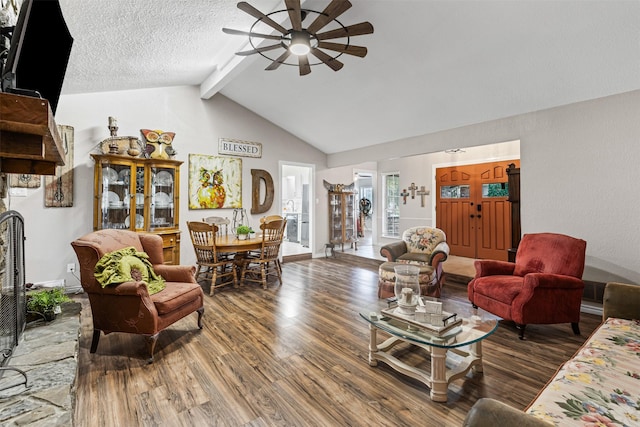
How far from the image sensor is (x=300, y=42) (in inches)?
95.7

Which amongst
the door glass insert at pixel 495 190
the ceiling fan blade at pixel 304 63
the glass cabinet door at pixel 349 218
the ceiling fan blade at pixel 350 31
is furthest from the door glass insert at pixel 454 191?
the ceiling fan blade at pixel 350 31

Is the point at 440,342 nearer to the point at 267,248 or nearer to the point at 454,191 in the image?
the point at 267,248

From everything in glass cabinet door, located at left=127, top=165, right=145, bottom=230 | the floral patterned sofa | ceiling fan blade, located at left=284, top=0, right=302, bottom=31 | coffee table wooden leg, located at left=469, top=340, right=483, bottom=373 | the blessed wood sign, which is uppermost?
ceiling fan blade, located at left=284, top=0, right=302, bottom=31

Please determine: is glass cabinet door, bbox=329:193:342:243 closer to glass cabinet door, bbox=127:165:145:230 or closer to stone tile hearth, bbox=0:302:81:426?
glass cabinet door, bbox=127:165:145:230

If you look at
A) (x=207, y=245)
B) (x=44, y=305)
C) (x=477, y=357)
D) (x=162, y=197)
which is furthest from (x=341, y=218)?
(x=44, y=305)

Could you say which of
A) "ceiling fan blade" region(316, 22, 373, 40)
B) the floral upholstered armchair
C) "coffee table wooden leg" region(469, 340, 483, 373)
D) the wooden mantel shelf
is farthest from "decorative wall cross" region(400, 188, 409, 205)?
the wooden mantel shelf

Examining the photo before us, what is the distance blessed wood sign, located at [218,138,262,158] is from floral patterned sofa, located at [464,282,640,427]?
5261 millimetres

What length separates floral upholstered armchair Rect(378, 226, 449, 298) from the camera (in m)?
3.66

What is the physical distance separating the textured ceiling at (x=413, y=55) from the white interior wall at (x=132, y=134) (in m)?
0.26

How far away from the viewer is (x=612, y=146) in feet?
10.3

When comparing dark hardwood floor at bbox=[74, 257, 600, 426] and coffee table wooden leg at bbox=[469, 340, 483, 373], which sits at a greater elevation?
coffee table wooden leg at bbox=[469, 340, 483, 373]

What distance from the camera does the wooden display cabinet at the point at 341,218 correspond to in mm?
6922

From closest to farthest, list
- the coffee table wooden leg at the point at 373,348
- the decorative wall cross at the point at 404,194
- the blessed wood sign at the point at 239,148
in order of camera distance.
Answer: the coffee table wooden leg at the point at 373,348, the blessed wood sign at the point at 239,148, the decorative wall cross at the point at 404,194

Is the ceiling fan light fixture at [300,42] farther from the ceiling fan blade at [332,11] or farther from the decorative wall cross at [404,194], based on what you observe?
the decorative wall cross at [404,194]
